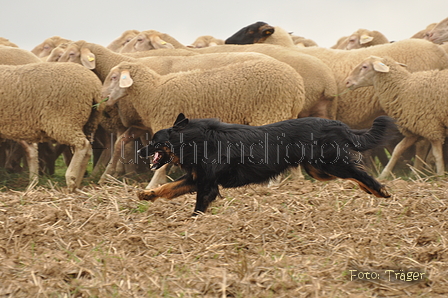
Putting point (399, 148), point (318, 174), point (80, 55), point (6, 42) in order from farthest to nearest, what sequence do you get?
point (6, 42), point (80, 55), point (399, 148), point (318, 174)

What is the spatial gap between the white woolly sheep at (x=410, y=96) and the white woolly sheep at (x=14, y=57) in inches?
176

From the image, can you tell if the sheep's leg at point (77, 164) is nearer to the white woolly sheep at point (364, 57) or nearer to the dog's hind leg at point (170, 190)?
the white woolly sheep at point (364, 57)

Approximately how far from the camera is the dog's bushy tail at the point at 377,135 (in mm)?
4891

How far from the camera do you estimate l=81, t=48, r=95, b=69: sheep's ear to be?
28.1 feet

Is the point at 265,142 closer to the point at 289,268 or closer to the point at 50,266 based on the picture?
the point at 289,268

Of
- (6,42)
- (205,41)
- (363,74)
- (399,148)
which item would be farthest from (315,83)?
(6,42)

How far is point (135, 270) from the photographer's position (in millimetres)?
3672

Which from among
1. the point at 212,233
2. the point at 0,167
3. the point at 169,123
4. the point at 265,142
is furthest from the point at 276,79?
the point at 0,167

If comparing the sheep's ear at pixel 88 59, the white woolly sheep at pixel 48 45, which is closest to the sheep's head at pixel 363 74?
the sheep's ear at pixel 88 59

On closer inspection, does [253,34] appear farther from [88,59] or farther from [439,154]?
[439,154]

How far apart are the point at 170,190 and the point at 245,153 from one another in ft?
2.05

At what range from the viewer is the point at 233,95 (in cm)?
705

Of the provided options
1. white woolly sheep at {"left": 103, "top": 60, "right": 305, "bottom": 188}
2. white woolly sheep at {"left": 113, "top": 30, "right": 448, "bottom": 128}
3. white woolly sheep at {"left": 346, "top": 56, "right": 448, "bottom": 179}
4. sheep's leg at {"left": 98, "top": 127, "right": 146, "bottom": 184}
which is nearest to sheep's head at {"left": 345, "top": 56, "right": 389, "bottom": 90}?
white woolly sheep at {"left": 346, "top": 56, "right": 448, "bottom": 179}

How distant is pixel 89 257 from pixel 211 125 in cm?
143
